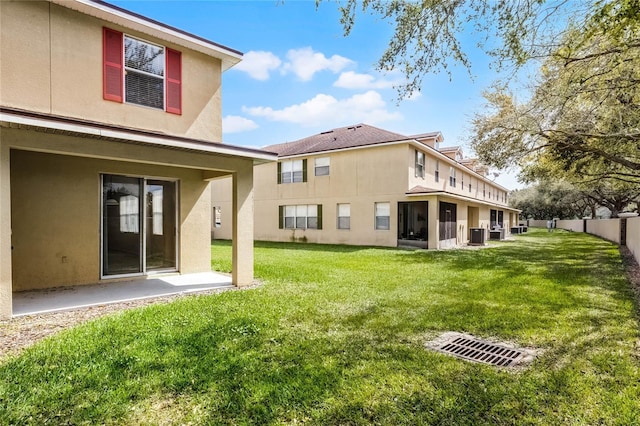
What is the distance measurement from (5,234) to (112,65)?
161 inches

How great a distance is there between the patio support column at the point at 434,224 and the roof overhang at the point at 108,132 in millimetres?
12243

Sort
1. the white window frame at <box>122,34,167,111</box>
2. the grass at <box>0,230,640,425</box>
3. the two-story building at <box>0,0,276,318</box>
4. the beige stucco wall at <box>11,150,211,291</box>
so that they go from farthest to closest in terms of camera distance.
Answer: the white window frame at <box>122,34,167,111</box> → the beige stucco wall at <box>11,150,211,291</box> → the two-story building at <box>0,0,276,318</box> → the grass at <box>0,230,640,425</box>

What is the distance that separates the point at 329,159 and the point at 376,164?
3.11 meters

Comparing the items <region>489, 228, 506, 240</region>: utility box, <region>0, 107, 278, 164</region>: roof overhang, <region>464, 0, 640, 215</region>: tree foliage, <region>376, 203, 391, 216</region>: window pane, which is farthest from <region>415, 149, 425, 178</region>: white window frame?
<region>0, 107, 278, 164</region>: roof overhang

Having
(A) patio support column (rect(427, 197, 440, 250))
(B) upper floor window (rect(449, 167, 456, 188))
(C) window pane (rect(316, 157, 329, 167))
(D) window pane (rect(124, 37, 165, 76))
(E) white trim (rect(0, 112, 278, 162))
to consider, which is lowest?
(A) patio support column (rect(427, 197, 440, 250))

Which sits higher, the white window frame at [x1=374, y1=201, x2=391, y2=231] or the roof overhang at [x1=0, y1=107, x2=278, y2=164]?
the roof overhang at [x1=0, y1=107, x2=278, y2=164]

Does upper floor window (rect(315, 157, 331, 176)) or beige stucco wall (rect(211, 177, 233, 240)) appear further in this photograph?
beige stucco wall (rect(211, 177, 233, 240))

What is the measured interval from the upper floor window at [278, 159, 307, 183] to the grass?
50.0 feet

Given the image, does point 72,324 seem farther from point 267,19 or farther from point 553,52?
point 553,52

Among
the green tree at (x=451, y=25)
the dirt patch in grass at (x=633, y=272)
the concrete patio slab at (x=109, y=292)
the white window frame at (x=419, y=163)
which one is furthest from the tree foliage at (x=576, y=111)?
the concrete patio slab at (x=109, y=292)

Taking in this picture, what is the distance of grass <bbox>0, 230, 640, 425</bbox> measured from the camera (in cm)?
308

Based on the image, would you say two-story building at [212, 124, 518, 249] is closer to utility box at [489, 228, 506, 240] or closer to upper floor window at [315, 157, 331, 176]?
upper floor window at [315, 157, 331, 176]

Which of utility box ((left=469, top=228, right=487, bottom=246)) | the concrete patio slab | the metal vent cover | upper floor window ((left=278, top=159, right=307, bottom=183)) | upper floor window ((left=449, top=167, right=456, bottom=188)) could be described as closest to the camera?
the metal vent cover

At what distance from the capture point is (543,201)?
54.2 m
